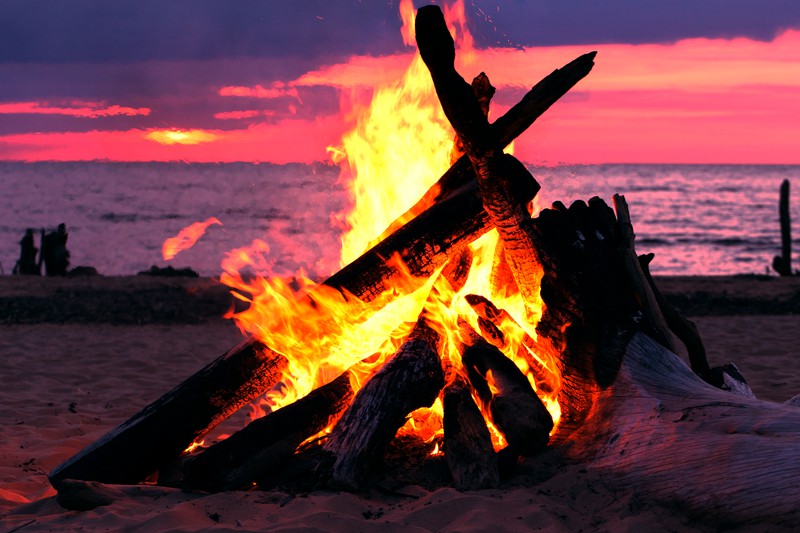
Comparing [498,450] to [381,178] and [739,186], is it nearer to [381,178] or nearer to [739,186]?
[381,178]

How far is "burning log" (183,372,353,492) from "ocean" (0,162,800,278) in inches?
88.2

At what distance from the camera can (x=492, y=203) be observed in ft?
15.4

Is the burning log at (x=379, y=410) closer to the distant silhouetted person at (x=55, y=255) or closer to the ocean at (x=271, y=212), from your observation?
the ocean at (x=271, y=212)

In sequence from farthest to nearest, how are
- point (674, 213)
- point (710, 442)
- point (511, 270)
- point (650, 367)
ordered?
point (674, 213) → point (511, 270) → point (650, 367) → point (710, 442)

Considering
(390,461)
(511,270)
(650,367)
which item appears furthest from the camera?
(511,270)

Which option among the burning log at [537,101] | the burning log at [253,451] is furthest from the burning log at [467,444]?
the burning log at [537,101]

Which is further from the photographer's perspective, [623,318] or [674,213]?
[674,213]

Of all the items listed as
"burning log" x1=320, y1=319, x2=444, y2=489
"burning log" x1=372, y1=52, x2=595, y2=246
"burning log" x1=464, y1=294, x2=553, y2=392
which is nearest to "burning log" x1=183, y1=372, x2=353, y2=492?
"burning log" x1=320, y1=319, x2=444, y2=489

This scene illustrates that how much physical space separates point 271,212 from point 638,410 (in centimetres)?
4194

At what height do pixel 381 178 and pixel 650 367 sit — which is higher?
pixel 381 178

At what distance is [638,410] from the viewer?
4.19 metres

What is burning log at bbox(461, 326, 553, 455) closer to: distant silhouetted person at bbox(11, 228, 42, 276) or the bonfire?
the bonfire

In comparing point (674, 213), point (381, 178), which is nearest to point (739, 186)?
point (674, 213)

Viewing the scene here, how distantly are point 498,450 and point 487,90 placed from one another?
7.77ft
